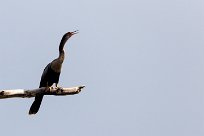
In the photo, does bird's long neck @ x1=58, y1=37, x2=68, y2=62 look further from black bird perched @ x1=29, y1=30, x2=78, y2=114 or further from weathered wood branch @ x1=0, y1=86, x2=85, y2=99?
weathered wood branch @ x1=0, y1=86, x2=85, y2=99

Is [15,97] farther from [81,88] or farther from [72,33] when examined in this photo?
[72,33]

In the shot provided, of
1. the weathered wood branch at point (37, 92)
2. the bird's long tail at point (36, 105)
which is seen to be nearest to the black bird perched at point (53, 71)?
the bird's long tail at point (36, 105)

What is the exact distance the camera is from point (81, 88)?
44.3 feet

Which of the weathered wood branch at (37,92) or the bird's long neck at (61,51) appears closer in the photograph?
the weathered wood branch at (37,92)

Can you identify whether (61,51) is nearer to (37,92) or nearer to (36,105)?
(36,105)

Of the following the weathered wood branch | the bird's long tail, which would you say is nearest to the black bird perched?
the bird's long tail

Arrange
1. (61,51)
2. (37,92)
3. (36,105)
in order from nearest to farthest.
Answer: (37,92), (36,105), (61,51)

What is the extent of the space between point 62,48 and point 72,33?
700mm

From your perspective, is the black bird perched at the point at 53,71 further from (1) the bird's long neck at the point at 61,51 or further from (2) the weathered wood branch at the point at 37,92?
(2) the weathered wood branch at the point at 37,92

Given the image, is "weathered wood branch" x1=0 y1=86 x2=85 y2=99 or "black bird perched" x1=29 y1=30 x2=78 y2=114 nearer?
"weathered wood branch" x1=0 y1=86 x2=85 y2=99

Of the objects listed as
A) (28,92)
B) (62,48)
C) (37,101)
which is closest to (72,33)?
(62,48)

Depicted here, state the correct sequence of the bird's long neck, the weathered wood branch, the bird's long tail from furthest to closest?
the bird's long neck < the bird's long tail < the weathered wood branch

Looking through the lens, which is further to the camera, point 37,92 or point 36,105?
point 36,105

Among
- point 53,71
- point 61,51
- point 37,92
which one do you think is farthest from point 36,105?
point 37,92
